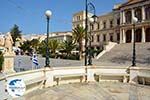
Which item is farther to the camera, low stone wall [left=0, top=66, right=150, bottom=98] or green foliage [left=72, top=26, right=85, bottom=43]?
green foliage [left=72, top=26, right=85, bottom=43]

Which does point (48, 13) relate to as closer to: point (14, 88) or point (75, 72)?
point (75, 72)

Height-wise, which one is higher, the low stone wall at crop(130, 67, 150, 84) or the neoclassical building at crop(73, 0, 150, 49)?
the neoclassical building at crop(73, 0, 150, 49)

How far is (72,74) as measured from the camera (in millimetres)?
15859

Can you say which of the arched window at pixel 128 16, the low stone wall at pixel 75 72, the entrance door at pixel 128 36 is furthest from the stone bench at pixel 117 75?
the entrance door at pixel 128 36

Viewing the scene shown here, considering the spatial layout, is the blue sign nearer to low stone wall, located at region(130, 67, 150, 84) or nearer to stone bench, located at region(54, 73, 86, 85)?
stone bench, located at region(54, 73, 86, 85)

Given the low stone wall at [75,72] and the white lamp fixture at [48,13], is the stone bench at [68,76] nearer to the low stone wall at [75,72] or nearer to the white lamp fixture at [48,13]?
the low stone wall at [75,72]

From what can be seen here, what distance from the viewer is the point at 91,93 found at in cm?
1277

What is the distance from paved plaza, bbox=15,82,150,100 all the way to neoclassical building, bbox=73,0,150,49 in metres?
33.2

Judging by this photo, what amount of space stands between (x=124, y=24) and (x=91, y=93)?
4409 cm

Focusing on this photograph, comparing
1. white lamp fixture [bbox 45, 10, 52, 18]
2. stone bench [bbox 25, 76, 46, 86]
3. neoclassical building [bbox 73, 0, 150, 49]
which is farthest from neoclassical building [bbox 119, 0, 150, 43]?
stone bench [bbox 25, 76, 46, 86]

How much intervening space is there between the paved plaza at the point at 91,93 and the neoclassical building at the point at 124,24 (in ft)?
109

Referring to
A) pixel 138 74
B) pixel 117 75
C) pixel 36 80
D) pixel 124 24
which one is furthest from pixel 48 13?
pixel 124 24

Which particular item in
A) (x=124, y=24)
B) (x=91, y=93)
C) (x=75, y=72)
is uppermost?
(x=124, y=24)

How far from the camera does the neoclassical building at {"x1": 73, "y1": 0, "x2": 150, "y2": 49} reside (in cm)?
5200
